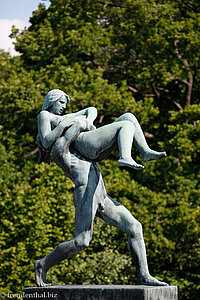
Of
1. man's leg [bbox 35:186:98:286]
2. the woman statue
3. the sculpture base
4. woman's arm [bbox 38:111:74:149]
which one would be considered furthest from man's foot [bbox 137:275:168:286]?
woman's arm [bbox 38:111:74:149]

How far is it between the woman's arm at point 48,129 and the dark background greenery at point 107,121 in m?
8.11

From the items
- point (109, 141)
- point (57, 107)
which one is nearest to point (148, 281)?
point (109, 141)

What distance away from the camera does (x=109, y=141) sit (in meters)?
5.80

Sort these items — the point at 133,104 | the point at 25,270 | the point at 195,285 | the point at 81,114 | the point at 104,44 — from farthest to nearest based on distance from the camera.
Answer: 1. the point at 104,44
2. the point at 133,104
3. the point at 195,285
4. the point at 25,270
5. the point at 81,114

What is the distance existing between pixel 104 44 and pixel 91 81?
6.11 feet

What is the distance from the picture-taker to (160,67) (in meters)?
16.9

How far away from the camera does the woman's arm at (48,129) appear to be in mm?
6020

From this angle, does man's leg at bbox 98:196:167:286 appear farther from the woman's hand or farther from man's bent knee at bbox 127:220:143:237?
the woman's hand

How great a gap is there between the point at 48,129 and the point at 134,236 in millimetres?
1528

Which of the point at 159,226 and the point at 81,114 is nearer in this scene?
the point at 81,114

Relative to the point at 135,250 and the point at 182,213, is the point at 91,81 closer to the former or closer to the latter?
the point at 182,213

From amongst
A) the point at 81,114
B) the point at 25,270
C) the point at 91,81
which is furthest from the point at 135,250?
the point at 91,81

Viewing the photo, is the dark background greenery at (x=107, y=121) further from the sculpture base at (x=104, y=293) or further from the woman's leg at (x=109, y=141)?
the woman's leg at (x=109, y=141)

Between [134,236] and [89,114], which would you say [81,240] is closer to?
[134,236]
